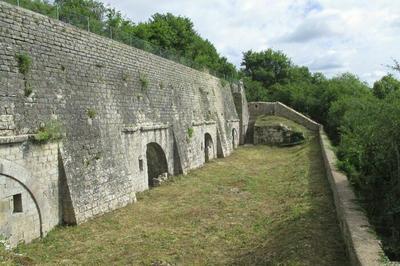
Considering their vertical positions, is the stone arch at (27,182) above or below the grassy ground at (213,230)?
above

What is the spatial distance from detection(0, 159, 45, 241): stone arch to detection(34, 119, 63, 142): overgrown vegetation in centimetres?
81

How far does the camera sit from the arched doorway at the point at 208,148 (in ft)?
74.3

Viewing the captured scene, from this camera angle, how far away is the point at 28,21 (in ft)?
31.7

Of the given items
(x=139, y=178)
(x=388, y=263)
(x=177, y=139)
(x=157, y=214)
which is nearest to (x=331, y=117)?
(x=177, y=139)

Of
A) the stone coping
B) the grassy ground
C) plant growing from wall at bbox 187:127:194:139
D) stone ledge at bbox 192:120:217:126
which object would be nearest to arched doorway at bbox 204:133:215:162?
stone ledge at bbox 192:120:217:126

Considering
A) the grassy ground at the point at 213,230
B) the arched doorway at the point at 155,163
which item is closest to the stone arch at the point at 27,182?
the grassy ground at the point at 213,230

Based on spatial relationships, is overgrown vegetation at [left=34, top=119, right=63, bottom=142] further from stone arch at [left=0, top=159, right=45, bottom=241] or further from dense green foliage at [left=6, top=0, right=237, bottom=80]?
dense green foliage at [left=6, top=0, right=237, bottom=80]

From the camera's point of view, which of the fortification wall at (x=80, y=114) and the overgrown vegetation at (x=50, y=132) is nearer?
the fortification wall at (x=80, y=114)

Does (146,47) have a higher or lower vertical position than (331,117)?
higher

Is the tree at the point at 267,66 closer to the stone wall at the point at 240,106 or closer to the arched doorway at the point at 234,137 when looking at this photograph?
the stone wall at the point at 240,106

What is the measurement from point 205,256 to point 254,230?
1960 mm

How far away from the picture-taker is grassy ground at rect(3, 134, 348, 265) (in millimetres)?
7922

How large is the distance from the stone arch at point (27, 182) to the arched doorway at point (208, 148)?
13.8m

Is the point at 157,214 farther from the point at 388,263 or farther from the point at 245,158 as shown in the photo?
the point at 245,158
